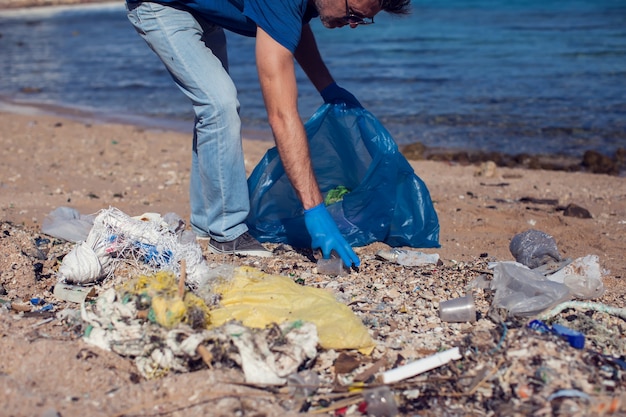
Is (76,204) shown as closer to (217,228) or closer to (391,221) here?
(217,228)

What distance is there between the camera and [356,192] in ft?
12.0

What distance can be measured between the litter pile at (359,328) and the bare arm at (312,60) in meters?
1.11

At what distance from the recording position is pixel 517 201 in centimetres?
502

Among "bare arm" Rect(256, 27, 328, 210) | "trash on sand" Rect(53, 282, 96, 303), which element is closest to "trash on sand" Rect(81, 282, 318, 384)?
"trash on sand" Rect(53, 282, 96, 303)

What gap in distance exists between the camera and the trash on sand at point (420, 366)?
7.51 ft

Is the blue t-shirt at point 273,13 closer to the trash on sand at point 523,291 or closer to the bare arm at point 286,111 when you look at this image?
the bare arm at point 286,111

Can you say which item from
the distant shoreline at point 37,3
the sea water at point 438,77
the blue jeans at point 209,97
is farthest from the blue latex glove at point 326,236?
the distant shoreline at point 37,3

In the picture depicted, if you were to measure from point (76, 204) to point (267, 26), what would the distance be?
2332mm

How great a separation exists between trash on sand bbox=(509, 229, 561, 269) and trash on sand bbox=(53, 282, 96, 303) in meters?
1.98

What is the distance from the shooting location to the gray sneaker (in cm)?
346

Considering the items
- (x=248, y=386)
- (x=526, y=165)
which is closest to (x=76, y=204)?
(x=248, y=386)

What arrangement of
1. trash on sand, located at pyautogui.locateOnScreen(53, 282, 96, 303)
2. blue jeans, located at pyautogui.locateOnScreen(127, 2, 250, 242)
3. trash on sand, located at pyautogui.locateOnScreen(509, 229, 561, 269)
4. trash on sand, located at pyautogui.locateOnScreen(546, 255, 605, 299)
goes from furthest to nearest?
trash on sand, located at pyautogui.locateOnScreen(509, 229, 561, 269)
blue jeans, located at pyautogui.locateOnScreen(127, 2, 250, 242)
trash on sand, located at pyautogui.locateOnScreen(546, 255, 605, 299)
trash on sand, located at pyautogui.locateOnScreen(53, 282, 96, 303)

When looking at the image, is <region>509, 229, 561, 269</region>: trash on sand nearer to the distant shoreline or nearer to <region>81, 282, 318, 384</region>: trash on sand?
<region>81, 282, 318, 384</region>: trash on sand

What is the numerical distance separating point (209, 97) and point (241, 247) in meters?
0.75
